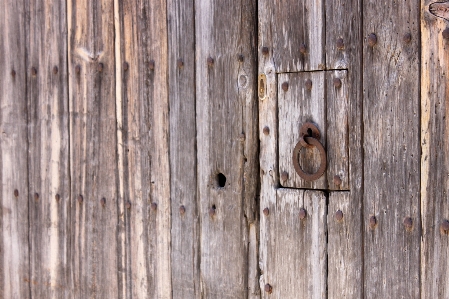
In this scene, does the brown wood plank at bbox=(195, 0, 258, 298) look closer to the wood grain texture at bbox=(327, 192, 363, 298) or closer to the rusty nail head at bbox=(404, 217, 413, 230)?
the wood grain texture at bbox=(327, 192, 363, 298)

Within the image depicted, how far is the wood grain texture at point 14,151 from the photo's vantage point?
6.54ft

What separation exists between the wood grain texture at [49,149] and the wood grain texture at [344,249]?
967mm

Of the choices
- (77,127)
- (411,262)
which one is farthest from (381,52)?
(77,127)

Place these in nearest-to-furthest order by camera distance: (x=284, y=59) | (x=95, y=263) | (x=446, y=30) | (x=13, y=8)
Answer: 1. (x=446, y=30)
2. (x=284, y=59)
3. (x=95, y=263)
4. (x=13, y=8)

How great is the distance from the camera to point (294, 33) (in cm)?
144

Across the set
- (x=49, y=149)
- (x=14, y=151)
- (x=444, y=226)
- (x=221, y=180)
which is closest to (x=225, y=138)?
(x=221, y=180)

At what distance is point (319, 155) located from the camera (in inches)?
55.6

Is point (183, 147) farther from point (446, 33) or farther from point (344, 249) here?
point (446, 33)

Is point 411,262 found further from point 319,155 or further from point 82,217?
point 82,217

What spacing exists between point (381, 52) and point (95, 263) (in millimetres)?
1161

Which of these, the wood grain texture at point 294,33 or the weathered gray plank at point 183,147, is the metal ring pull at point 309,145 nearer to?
the wood grain texture at point 294,33

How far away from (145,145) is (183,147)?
0.46 ft

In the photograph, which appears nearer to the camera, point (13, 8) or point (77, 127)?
point (77, 127)

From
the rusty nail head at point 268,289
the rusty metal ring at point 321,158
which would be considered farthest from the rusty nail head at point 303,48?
the rusty nail head at point 268,289
